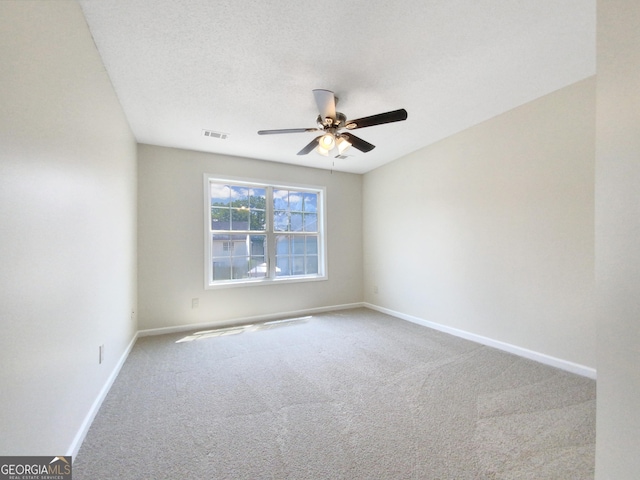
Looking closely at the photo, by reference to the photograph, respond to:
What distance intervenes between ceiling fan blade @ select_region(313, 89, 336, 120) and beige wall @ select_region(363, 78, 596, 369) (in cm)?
196

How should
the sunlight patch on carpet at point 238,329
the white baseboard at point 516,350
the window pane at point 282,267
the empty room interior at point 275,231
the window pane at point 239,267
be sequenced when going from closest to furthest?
1. the empty room interior at point 275,231
2. the white baseboard at point 516,350
3. the sunlight patch on carpet at point 238,329
4. the window pane at point 239,267
5. the window pane at point 282,267


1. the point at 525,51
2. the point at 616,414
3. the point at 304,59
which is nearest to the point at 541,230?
the point at 525,51

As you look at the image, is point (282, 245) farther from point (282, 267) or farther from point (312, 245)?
point (312, 245)

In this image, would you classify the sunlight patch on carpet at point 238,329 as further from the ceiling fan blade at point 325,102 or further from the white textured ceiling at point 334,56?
the ceiling fan blade at point 325,102

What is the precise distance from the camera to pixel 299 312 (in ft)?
14.6

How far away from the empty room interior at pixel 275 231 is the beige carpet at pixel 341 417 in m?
0.02

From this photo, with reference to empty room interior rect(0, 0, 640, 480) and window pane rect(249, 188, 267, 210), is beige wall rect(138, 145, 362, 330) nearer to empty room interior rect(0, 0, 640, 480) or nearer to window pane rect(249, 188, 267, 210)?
empty room interior rect(0, 0, 640, 480)

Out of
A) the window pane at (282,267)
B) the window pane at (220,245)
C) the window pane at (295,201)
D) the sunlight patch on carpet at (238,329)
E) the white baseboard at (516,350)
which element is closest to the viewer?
the white baseboard at (516,350)

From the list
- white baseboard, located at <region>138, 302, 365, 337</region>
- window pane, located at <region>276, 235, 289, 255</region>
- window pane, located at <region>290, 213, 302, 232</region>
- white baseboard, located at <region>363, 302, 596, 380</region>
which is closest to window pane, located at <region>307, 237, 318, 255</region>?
window pane, located at <region>290, 213, 302, 232</region>

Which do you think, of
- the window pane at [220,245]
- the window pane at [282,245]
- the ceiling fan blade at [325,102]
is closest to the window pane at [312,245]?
the window pane at [282,245]

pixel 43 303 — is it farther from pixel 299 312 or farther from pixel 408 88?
pixel 299 312

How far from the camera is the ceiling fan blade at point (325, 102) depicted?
208 cm

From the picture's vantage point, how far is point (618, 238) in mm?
918

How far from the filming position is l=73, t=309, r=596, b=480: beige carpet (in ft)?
4.51
